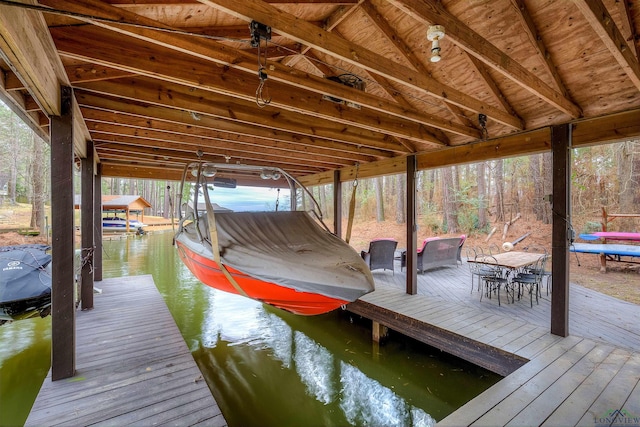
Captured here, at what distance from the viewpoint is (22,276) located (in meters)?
3.18

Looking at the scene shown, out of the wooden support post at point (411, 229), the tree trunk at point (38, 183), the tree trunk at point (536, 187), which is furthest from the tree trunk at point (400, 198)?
the tree trunk at point (38, 183)

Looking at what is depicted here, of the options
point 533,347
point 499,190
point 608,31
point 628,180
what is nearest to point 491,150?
point 608,31

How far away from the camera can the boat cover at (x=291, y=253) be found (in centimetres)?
230

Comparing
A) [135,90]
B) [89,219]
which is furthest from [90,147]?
[135,90]

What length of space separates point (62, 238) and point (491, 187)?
16771mm

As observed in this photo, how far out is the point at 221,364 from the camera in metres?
3.73

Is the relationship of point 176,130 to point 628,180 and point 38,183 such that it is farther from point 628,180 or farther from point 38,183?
point 628,180

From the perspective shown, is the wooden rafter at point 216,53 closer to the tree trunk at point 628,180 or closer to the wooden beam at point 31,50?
the wooden beam at point 31,50

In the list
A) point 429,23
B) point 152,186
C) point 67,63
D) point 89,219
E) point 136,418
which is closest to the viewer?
point 429,23

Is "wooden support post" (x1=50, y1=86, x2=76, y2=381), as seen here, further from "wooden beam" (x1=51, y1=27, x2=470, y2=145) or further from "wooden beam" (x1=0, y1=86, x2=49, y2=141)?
"wooden beam" (x1=51, y1=27, x2=470, y2=145)

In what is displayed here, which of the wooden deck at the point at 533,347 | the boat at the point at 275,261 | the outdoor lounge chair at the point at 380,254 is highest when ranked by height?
A: the boat at the point at 275,261

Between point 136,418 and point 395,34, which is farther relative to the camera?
point 395,34

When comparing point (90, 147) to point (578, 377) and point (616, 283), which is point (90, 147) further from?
point (616, 283)

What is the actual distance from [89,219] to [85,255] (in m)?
0.54
